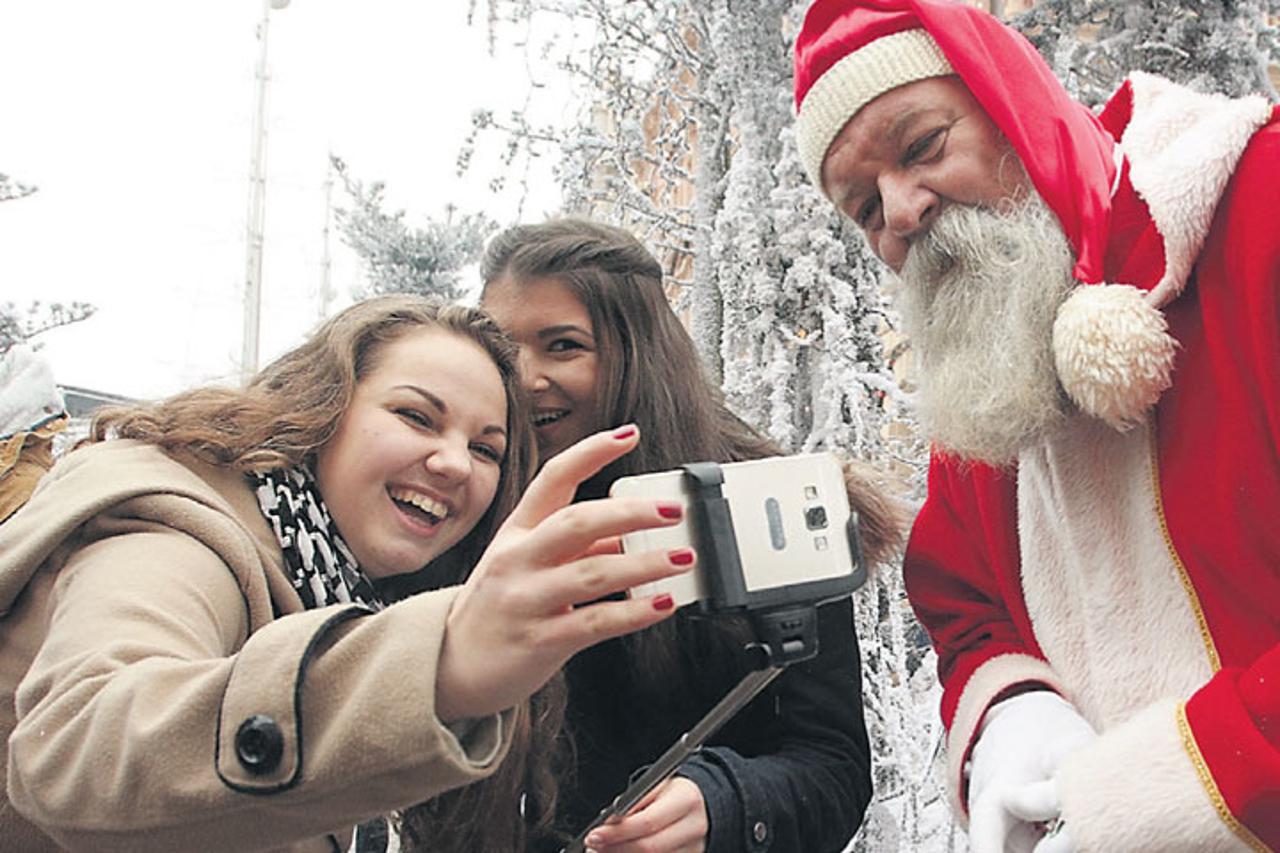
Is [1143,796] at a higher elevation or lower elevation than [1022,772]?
higher

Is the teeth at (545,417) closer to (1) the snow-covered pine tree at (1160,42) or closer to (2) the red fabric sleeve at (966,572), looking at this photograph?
(2) the red fabric sleeve at (966,572)

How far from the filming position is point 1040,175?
1.70 meters

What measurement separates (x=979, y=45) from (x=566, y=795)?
1493 millimetres

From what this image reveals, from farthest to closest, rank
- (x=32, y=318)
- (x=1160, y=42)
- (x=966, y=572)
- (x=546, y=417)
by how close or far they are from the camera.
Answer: (x=32, y=318) < (x=1160, y=42) < (x=546, y=417) < (x=966, y=572)

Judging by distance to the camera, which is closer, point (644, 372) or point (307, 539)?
point (307, 539)

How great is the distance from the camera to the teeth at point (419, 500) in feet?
5.51

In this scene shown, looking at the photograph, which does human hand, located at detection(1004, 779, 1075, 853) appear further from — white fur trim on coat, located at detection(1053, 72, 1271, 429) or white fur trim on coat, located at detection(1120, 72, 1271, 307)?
white fur trim on coat, located at detection(1120, 72, 1271, 307)

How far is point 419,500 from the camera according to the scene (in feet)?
5.51

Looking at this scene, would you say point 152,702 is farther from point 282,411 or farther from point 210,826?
point 282,411

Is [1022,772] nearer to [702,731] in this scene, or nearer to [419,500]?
[702,731]

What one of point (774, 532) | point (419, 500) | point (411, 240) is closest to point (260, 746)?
point (774, 532)

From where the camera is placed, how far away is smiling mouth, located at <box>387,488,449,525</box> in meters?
1.68

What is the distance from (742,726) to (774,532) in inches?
38.9

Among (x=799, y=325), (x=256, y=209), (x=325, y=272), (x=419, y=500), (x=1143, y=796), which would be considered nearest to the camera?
(x=1143, y=796)
